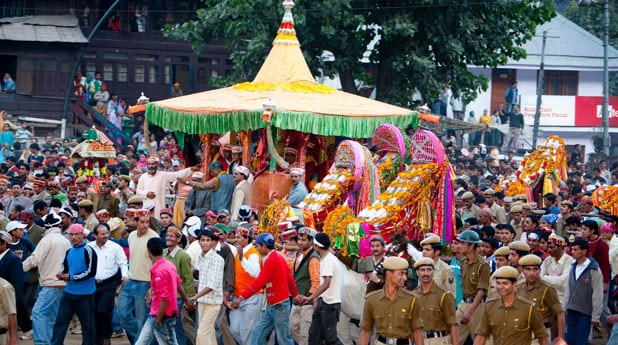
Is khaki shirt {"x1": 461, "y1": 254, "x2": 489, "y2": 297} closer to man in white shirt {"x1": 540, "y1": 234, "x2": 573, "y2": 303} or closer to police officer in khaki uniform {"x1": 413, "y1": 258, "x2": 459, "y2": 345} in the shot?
man in white shirt {"x1": 540, "y1": 234, "x2": 573, "y2": 303}

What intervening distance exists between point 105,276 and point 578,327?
17.7 ft

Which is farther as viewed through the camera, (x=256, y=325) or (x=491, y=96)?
(x=491, y=96)

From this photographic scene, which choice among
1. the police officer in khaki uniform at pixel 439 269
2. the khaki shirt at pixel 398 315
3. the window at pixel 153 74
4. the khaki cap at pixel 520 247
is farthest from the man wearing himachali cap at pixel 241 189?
the window at pixel 153 74

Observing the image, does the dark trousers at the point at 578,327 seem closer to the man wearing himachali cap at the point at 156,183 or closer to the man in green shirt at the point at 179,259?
the man in green shirt at the point at 179,259

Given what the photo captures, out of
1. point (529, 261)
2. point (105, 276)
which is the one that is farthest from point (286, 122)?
point (529, 261)

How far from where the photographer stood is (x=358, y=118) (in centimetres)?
2131

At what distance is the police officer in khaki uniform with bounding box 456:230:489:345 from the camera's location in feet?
44.3

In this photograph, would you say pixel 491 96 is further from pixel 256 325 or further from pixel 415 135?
pixel 256 325

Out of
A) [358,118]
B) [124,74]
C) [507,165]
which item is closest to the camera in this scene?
[358,118]

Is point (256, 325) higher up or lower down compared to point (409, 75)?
lower down

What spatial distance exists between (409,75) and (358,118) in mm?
9694

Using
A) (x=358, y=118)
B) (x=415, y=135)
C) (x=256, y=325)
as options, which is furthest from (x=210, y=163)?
(x=256, y=325)

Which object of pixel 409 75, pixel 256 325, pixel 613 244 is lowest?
pixel 256 325

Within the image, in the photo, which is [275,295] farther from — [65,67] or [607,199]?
[65,67]
